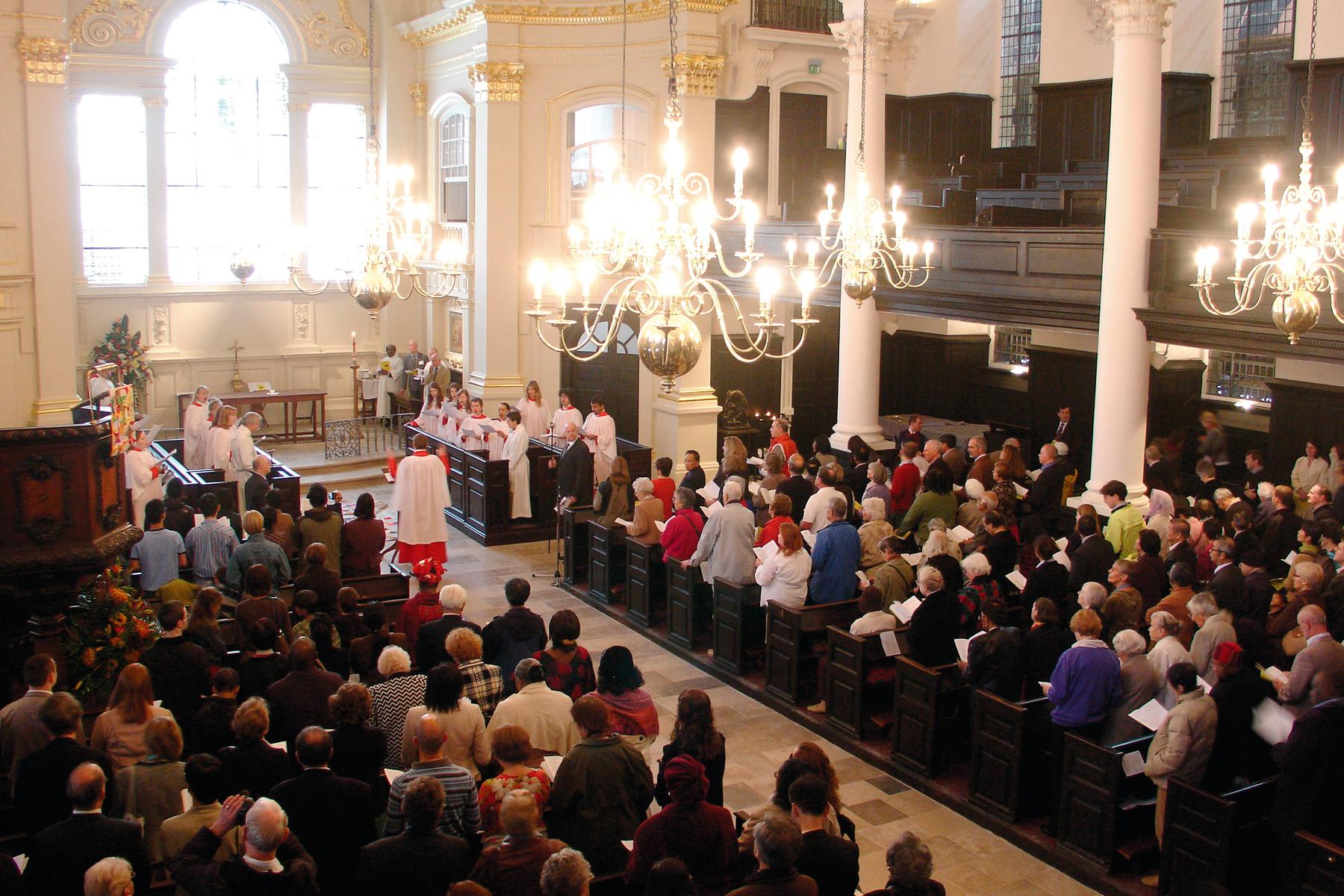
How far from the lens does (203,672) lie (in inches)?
285

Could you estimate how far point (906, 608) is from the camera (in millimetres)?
9227

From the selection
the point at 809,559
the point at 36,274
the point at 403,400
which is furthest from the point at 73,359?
the point at 809,559

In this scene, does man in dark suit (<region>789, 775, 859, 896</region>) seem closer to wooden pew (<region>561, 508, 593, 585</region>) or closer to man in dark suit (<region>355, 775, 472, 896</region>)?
man in dark suit (<region>355, 775, 472, 896</region>)

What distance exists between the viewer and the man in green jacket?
10508mm

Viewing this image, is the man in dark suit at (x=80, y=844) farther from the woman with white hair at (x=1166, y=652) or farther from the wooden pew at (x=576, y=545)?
the wooden pew at (x=576, y=545)

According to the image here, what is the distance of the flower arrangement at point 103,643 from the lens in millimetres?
7883

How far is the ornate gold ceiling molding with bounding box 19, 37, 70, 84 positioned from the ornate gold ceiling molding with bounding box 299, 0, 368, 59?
8.88 meters

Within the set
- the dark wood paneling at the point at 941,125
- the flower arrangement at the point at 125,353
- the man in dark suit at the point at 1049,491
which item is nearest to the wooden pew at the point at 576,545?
the man in dark suit at the point at 1049,491

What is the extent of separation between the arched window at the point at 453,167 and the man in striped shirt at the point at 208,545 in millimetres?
11088

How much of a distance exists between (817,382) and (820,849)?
667 inches

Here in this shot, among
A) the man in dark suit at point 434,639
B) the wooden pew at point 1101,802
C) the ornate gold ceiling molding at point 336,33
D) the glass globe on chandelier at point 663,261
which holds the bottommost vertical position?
the wooden pew at point 1101,802

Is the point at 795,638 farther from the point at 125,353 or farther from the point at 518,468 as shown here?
the point at 125,353

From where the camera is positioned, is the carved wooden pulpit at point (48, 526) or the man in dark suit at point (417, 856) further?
the carved wooden pulpit at point (48, 526)

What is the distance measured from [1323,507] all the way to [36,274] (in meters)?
13.6
